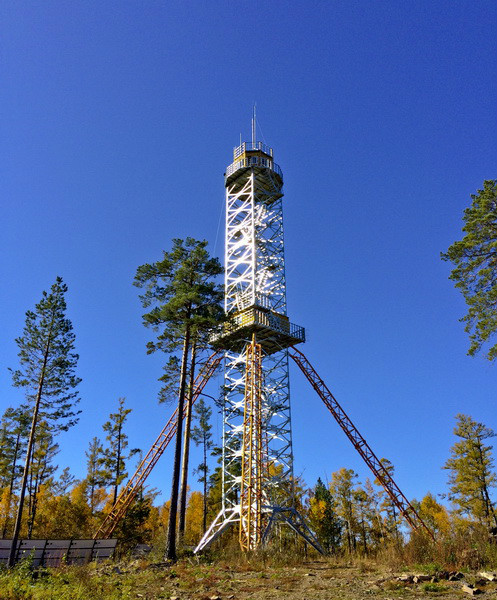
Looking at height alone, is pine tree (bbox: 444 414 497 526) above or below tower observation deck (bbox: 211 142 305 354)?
below

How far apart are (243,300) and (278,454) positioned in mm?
9127

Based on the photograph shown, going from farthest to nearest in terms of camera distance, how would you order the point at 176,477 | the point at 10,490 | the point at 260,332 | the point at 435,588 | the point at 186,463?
the point at 10,490
the point at 260,332
the point at 186,463
the point at 176,477
the point at 435,588

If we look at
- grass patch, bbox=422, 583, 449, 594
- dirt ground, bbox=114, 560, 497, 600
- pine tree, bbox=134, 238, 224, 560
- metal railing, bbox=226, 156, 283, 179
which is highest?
metal railing, bbox=226, 156, 283, 179

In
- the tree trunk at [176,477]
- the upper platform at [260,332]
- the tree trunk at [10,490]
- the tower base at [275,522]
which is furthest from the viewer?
the tree trunk at [10,490]

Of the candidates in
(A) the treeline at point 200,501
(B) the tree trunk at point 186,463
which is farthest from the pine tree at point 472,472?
(B) the tree trunk at point 186,463

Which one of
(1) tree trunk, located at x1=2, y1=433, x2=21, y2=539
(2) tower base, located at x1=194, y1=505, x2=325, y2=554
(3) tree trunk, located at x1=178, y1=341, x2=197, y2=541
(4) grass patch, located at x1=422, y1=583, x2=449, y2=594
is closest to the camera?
(4) grass patch, located at x1=422, y1=583, x2=449, y2=594

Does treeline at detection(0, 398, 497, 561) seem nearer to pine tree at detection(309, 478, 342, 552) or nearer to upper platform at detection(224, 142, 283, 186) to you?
pine tree at detection(309, 478, 342, 552)

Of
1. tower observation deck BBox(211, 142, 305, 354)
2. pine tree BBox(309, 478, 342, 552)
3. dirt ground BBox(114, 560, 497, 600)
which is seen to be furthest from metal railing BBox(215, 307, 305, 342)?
pine tree BBox(309, 478, 342, 552)

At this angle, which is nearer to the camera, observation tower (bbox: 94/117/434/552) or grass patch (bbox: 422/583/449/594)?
grass patch (bbox: 422/583/449/594)

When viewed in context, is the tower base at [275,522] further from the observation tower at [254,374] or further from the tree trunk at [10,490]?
the tree trunk at [10,490]

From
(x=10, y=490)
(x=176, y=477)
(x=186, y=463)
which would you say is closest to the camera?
(x=176, y=477)

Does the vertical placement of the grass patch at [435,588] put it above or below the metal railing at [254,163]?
below

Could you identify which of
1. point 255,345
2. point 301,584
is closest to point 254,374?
point 255,345

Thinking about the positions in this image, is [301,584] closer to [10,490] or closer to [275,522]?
[275,522]
